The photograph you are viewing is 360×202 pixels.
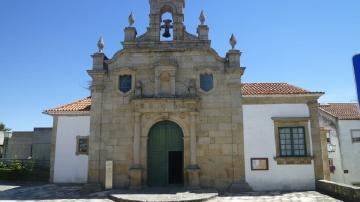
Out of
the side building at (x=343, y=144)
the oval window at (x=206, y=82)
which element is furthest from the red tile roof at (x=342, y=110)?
the oval window at (x=206, y=82)

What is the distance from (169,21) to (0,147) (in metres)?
23.6

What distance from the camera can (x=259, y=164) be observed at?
1458 centimetres

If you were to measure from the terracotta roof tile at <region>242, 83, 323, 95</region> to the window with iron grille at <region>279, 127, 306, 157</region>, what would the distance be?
1705 millimetres

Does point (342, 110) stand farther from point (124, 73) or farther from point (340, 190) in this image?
point (124, 73)

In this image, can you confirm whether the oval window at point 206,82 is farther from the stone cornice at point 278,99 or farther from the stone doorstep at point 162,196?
the stone doorstep at point 162,196

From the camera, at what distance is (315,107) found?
1509 centimetres

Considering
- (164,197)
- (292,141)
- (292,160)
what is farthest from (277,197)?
(164,197)

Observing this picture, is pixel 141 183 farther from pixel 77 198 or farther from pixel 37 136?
pixel 37 136

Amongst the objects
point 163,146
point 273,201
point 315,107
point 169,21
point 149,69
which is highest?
point 169,21

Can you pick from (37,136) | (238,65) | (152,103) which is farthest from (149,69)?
(37,136)

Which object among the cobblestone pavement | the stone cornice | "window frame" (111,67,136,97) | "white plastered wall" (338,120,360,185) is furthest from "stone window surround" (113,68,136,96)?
"white plastered wall" (338,120,360,185)

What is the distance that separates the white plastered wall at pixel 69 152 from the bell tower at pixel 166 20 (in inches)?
A: 236

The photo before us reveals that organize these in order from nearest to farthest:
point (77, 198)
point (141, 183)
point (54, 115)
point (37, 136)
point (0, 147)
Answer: point (77, 198)
point (141, 183)
point (54, 115)
point (37, 136)
point (0, 147)

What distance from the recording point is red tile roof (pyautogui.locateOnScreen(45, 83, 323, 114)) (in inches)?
602
